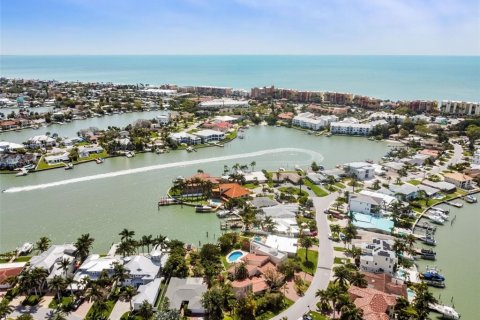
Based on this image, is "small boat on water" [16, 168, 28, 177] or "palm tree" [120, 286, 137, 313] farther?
"small boat on water" [16, 168, 28, 177]

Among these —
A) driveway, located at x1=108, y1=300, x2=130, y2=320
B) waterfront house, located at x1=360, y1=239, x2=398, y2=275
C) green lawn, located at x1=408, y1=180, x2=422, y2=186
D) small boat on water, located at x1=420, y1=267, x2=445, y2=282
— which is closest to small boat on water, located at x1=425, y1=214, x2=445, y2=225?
green lawn, located at x1=408, y1=180, x2=422, y2=186

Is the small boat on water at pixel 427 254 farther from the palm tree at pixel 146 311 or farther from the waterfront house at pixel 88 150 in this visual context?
the waterfront house at pixel 88 150

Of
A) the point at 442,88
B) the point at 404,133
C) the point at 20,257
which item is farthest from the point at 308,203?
the point at 442,88

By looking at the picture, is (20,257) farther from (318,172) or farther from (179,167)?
(318,172)

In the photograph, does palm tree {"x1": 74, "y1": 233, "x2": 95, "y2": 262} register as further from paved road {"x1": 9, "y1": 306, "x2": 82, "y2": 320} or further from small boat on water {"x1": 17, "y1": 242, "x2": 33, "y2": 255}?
small boat on water {"x1": 17, "y1": 242, "x2": 33, "y2": 255}

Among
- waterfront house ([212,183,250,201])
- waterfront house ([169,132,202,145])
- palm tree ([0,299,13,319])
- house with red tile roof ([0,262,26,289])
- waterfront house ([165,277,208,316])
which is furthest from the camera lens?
waterfront house ([169,132,202,145])

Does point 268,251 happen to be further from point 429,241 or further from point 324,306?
point 429,241
